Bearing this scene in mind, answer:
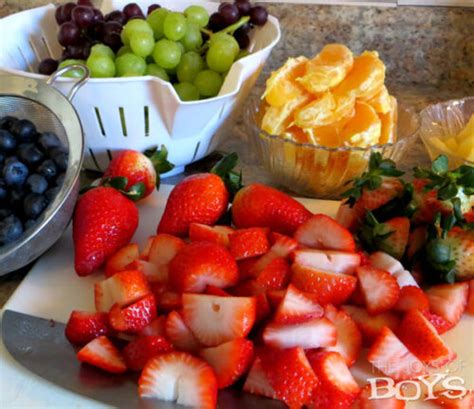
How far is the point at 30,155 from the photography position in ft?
2.55

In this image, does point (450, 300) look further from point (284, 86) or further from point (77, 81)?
point (77, 81)

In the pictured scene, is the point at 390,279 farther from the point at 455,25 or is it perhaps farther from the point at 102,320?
the point at 455,25

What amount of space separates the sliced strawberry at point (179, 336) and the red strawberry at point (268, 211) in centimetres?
21

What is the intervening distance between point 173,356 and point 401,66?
0.96 meters

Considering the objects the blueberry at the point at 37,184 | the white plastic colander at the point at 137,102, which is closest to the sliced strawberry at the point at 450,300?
the white plastic colander at the point at 137,102

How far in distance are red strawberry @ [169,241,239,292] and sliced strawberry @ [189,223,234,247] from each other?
1.8 inches

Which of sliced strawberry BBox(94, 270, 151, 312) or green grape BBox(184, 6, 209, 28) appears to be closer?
sliced strawberry BBox(94, 270, 151, 312)

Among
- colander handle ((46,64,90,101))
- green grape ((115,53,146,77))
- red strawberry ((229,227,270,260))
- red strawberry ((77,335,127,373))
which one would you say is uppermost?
colander handle ((46,64,90,101))

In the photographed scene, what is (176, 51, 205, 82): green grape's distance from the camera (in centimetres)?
96

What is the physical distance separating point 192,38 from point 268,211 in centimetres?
36

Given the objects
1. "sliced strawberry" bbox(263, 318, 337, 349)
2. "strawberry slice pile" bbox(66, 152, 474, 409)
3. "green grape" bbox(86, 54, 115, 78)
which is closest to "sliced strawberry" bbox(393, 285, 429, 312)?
"strawberry slice pile" bbox(66, 152, 474, 409)

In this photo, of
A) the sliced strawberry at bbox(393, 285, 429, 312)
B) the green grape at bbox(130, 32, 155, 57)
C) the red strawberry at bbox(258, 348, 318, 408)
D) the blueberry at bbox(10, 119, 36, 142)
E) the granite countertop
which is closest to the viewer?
the red strawberry at bbox(258, 348, 318, 408)

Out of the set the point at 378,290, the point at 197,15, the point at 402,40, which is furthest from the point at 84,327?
the point at 402,40

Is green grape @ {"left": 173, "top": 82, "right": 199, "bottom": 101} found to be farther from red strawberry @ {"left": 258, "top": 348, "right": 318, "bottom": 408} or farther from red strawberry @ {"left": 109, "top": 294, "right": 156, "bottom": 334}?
red strawberry @ {"left": 258, "top": 348, "right": 318, "bottom": 408}
